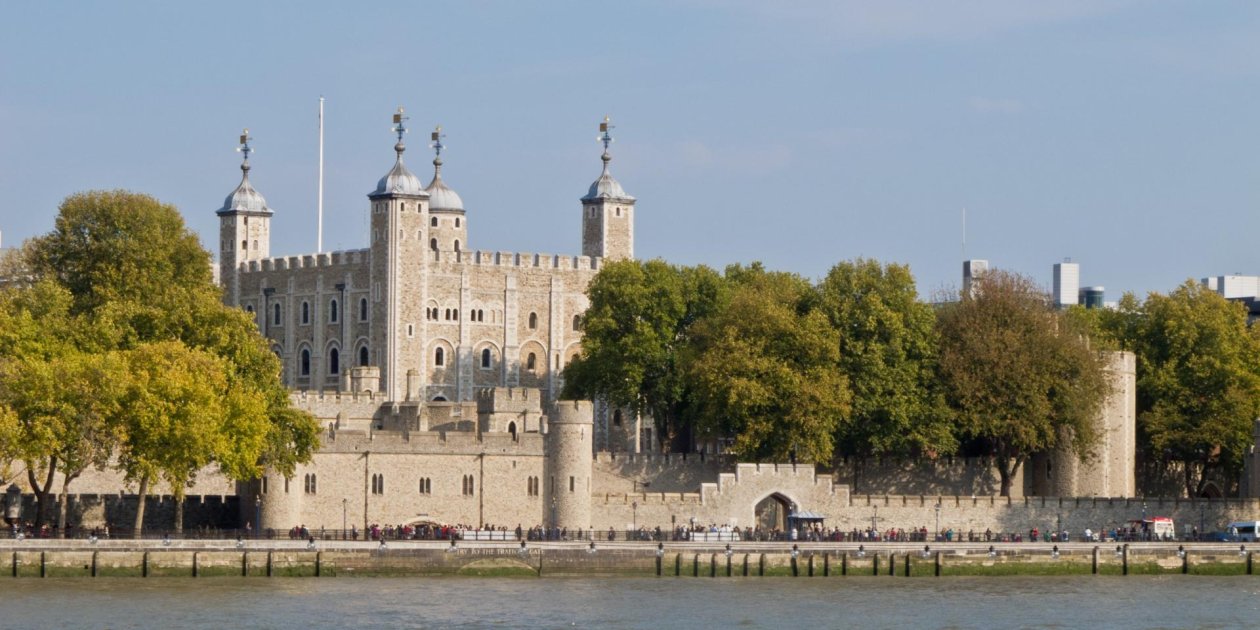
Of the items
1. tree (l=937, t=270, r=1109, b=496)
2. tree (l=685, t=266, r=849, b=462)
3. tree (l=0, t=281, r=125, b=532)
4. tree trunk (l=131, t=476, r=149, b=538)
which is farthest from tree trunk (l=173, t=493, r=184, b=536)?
tree (l=937, t=270, r=1109, b=496)

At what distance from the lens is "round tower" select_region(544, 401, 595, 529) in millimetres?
84500

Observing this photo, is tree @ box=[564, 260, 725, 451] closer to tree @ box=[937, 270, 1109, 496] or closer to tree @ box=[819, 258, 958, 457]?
tree @ box=[819, 258, 958, 457]

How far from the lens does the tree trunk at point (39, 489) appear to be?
78.8 m

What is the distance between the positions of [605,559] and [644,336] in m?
19.9

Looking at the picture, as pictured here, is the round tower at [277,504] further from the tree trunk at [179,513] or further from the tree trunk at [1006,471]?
the tree trunk at [1006,471]

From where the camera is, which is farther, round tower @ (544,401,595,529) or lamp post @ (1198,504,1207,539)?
lamp post @ (1198,504,1207,539)

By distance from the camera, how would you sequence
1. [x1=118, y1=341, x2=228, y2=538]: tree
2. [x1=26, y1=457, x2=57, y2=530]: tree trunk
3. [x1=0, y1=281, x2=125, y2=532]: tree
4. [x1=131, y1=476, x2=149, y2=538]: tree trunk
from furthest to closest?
[x1=131, y1=476, x2=149, y2=538]: tree trunk
[x1=26, y1=457, x2=57, y2=530]: tree trunk
[x1=118, y1=341, x2=228, y2=538]: tree
[x1=0, y1=281, x2=125, y2=532]: tree

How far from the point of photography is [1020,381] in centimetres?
9169

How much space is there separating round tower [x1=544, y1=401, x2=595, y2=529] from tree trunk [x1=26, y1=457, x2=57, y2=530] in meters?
12.9

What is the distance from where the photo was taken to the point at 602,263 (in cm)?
Result: 11238

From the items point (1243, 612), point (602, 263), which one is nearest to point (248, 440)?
point (1243, 612)

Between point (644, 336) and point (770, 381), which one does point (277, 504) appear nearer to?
point (770, 381)

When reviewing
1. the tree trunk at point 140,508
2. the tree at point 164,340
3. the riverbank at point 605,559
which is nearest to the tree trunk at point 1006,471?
the riverbank at point 605,559

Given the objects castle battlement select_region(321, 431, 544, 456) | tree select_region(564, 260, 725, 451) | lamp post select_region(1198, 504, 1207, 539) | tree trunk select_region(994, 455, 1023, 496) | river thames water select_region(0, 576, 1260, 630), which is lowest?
river thames water select_region(0, 576, 1260, 630)
